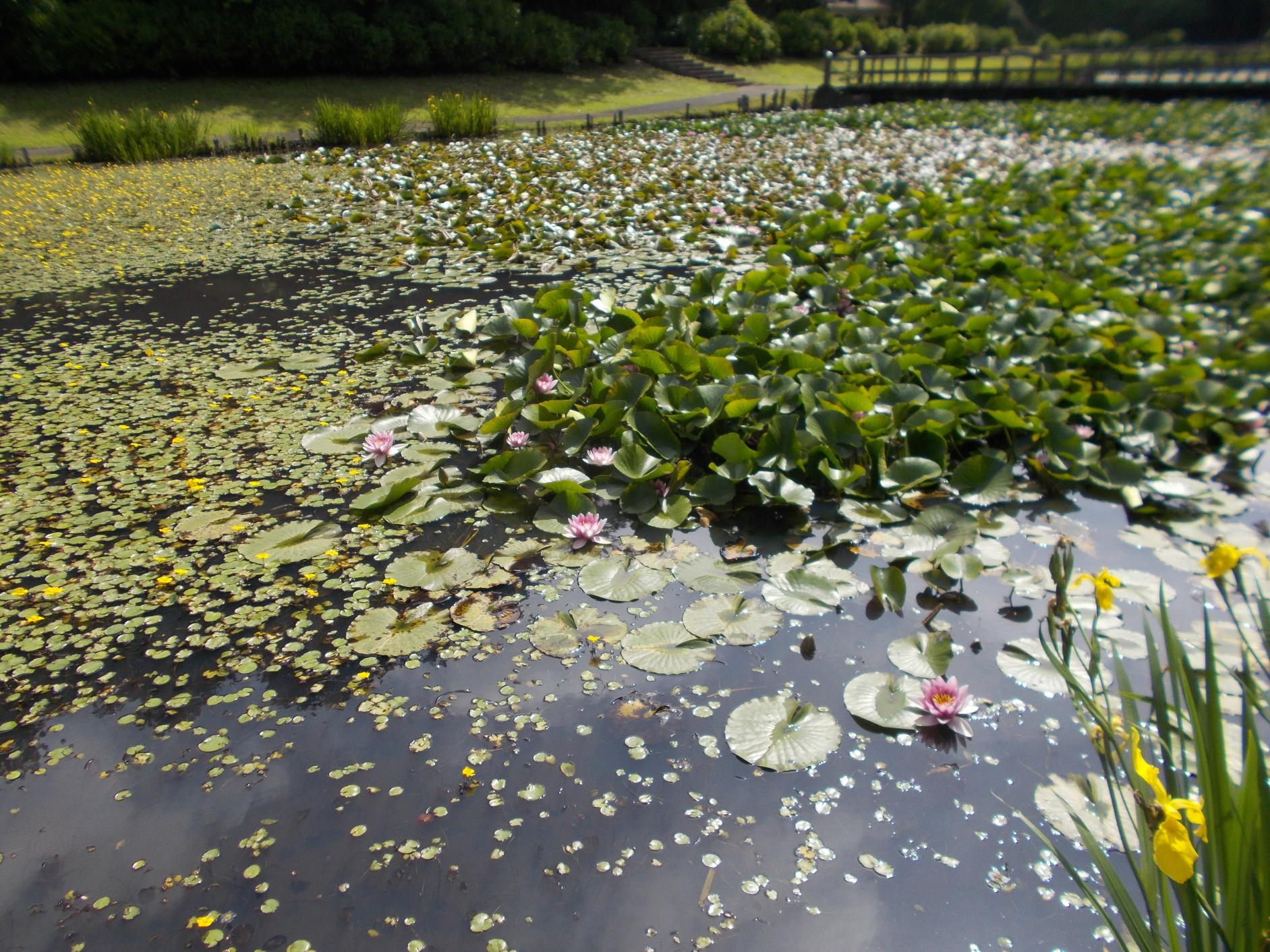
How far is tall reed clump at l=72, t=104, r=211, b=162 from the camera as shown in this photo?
346 inches

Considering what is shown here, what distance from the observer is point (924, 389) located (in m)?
2.65

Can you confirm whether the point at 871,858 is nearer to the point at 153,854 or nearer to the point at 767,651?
the point at 767,651

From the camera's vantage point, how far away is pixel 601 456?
2.49 metres

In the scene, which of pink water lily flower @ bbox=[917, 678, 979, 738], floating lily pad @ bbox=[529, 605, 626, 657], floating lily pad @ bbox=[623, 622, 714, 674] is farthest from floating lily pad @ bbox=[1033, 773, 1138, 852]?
floating lily pad @ bbox=[529, 605, 626, 657]

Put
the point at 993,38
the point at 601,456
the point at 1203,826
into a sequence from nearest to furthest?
the point at 1203,826, the point at 601,456, the point at 993,38

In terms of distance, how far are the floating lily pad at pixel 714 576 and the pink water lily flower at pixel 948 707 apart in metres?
0.57

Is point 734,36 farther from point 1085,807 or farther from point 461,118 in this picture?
point 1085,807

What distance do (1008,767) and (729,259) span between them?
4066 millimetres

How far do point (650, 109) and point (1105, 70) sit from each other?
1053 cm

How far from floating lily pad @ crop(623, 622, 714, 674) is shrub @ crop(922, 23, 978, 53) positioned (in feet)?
110

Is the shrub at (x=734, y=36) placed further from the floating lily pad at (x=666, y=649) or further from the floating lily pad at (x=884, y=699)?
the floating lily pad at (x=884, y=699)

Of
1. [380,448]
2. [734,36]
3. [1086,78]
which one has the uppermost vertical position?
[734,36]

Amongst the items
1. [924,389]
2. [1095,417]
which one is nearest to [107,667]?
[924,389]

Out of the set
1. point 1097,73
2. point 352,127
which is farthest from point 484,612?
point 1097,73
